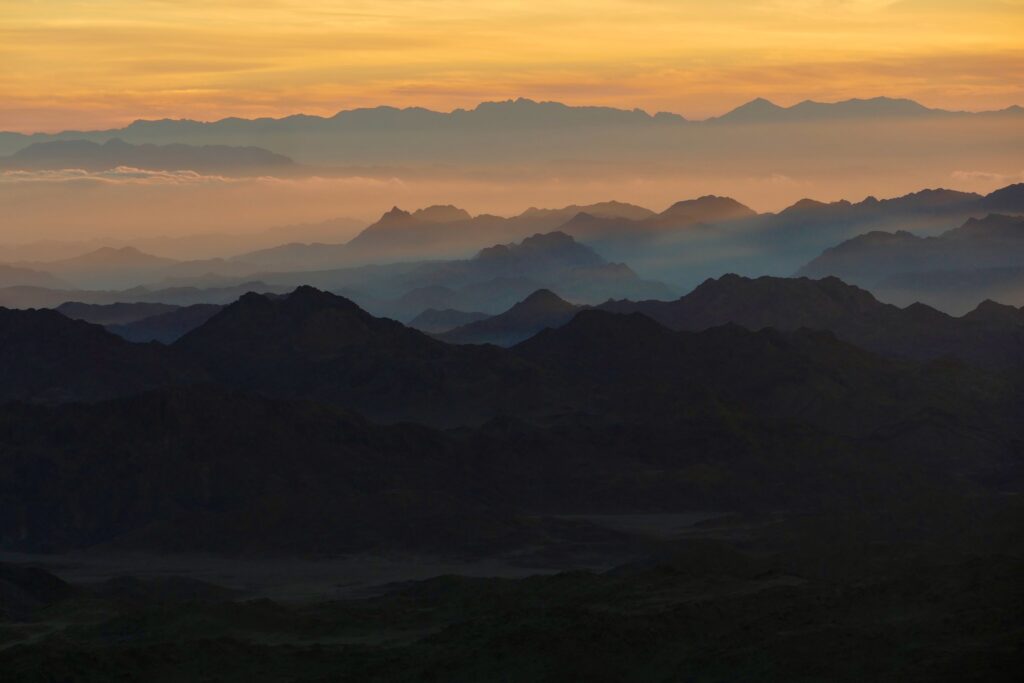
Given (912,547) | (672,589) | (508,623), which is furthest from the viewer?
(912,547)

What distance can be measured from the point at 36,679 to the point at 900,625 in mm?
46357

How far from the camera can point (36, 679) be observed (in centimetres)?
12506

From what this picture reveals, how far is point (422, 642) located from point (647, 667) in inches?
619

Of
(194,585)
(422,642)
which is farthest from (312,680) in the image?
(194,585)

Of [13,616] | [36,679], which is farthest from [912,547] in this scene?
[36,679]

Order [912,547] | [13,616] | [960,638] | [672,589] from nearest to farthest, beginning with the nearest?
[960,638]
[672,589]
[13,616]
[912,547]

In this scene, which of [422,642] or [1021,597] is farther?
[422,642]

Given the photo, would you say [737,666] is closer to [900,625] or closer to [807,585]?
[900,625]

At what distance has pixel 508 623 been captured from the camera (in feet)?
438

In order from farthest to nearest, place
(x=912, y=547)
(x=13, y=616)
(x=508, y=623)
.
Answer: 1. (x=912, y=547)
2. (x=13, y=616)
3. (x=508, y=623)

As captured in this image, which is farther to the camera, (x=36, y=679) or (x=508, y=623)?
(x=508, y=623)

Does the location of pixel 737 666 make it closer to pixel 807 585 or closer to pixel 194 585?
pixel 807 585

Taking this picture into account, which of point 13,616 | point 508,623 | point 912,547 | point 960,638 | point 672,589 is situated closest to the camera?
point 960,638

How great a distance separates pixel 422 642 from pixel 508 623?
5.31m
